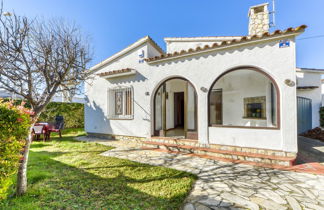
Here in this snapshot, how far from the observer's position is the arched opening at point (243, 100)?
866cm

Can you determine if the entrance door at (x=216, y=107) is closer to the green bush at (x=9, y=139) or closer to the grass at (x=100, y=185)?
the grass at (x=100, y=185)

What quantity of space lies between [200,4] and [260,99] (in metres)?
9.26

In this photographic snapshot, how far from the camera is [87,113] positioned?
11961 millimetres

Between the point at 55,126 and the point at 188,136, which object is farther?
the point at 55,126

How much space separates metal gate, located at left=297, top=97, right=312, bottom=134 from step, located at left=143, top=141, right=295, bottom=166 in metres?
7.64

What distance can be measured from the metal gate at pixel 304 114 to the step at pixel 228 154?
7641mm

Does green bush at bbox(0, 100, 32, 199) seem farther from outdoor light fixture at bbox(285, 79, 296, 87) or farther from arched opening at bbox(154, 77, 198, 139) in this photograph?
outdoor light fixture at bbox(285, 79, 296, 87)

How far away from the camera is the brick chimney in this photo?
852 centimetres

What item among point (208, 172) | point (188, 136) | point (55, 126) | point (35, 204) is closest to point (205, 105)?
point (188, 136)

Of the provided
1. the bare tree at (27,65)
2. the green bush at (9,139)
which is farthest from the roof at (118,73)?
the green bush at (9,139)

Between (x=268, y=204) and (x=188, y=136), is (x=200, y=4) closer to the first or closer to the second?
(x=188, y=136)

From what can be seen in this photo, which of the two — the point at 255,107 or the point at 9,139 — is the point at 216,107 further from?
the point at 9,139

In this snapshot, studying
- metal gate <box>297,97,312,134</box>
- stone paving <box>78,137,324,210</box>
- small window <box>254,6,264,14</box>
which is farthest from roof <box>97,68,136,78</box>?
metal gate <box>297,97,312,134</box>

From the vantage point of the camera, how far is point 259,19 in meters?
8.60
